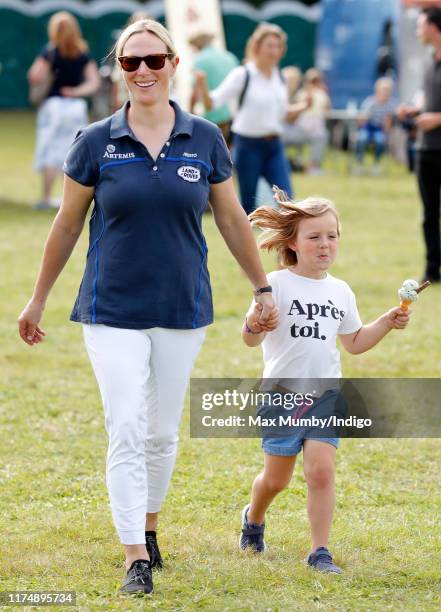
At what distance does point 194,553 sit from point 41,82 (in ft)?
35.9

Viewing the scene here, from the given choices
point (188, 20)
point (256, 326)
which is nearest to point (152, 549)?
point (256, 326)

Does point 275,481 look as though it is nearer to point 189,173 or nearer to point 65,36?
point 189,173

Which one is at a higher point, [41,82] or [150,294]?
[41,82]

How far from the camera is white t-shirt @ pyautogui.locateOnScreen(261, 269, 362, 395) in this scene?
439 cm

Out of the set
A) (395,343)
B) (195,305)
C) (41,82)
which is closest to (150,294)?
(195,305)

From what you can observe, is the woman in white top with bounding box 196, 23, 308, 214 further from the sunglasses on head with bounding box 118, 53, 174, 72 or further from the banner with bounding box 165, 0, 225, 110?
the banner with bounding box 165, 0, 225, 110

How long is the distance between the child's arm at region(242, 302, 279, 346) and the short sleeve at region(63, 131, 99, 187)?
0.72 m

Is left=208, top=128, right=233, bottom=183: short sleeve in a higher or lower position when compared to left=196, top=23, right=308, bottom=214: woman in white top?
lower

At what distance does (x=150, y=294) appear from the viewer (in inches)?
162

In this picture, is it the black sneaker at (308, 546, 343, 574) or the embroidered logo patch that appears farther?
the black sneaker at (308, 546, 343, 574)

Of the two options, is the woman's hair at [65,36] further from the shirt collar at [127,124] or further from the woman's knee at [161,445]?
the woman's knee at [161,445]

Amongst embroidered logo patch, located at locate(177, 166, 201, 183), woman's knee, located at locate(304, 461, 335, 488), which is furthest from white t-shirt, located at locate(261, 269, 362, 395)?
embroidered logo patch, located at locate(177, 166, 201, 183)

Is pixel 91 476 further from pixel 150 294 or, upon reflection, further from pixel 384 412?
pixel 150 294

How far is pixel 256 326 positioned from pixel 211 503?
1.27 meters
